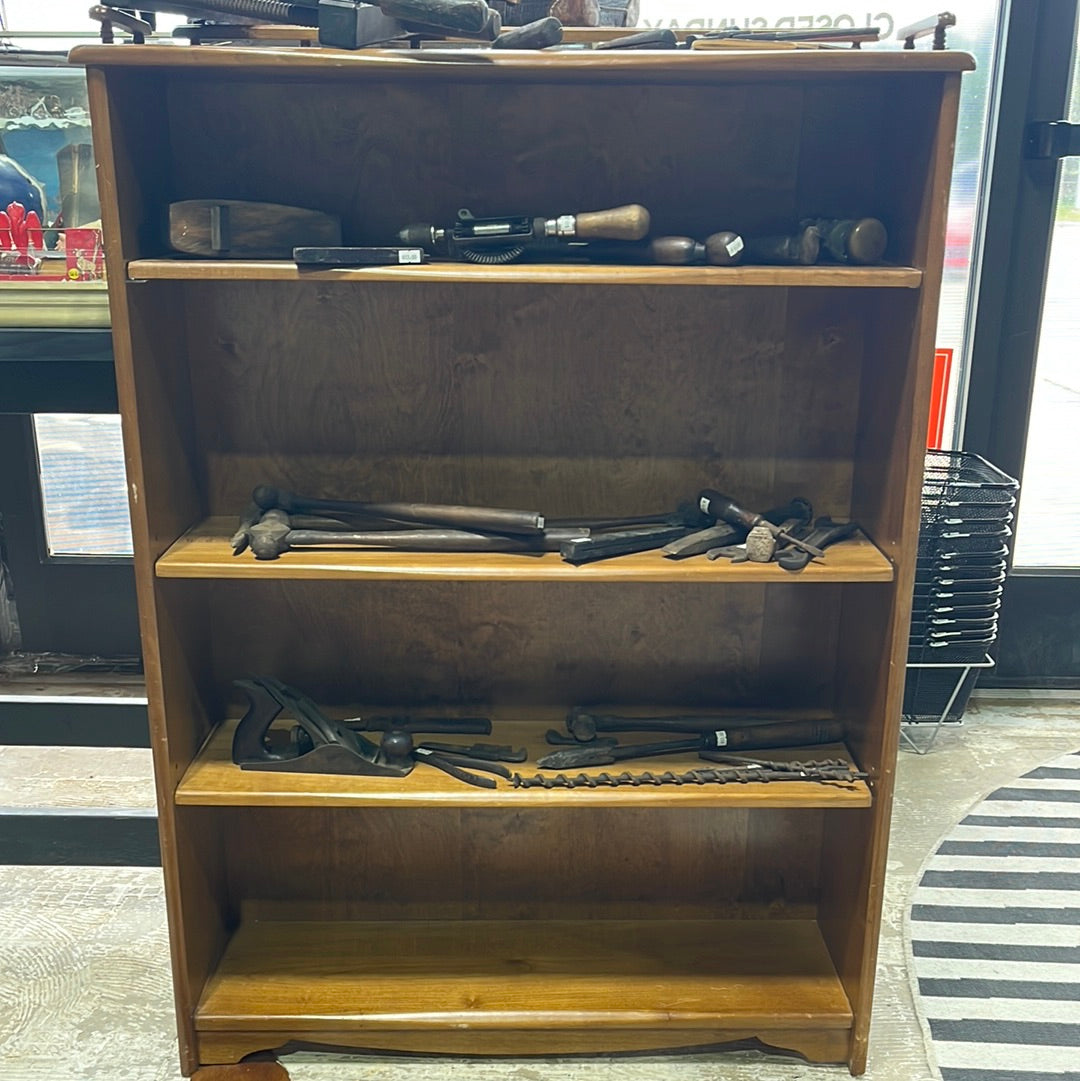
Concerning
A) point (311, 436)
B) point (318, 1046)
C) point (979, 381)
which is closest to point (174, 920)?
point (318, 1046)

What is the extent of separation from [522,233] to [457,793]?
0.85 metres

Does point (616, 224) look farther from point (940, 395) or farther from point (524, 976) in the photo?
point (940, 395)

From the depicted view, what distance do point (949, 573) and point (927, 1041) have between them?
1181 mm

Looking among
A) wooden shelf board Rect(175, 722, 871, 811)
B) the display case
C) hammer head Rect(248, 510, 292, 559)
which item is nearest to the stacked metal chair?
wooden shelf board Rect(175, 722, 871, 811)

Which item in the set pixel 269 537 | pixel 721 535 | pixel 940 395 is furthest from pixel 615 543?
pixel 940 395

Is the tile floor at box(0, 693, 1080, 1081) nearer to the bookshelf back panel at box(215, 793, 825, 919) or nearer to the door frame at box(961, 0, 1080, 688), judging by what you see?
the bookshelf back panel at box(215, 793, 825, 919)

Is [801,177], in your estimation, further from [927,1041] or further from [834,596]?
[927,1041]

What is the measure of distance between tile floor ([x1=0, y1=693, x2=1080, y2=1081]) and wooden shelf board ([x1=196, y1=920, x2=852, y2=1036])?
75 mm

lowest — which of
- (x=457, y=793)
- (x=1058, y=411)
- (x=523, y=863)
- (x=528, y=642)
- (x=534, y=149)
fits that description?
(x=523, y=863)

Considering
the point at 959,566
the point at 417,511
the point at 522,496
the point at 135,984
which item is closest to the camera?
the point at 417,511

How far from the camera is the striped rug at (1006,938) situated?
1.90 metres

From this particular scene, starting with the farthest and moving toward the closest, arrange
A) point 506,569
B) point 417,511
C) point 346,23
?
point 417,511
point 506,569
point 346,23

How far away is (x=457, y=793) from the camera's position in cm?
175

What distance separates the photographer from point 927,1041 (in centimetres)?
191
